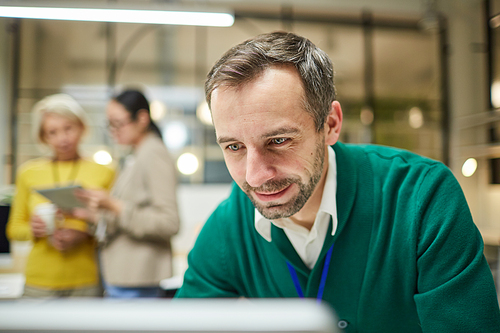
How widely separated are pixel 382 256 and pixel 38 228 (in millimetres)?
1710

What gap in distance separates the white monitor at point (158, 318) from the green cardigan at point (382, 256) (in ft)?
2.27

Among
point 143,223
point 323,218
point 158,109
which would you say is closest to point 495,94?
point 158,109

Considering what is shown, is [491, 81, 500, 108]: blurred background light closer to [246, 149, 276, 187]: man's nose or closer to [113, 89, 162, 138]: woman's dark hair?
[113, 89, 162, 138]: woman's dark hair

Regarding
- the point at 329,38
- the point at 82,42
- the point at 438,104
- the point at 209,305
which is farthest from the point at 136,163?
the point at 438,104

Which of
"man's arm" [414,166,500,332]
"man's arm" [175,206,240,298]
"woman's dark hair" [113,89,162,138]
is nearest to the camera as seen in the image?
"man's arm" [414,166,500,332]

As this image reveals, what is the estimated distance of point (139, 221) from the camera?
183 centimetres

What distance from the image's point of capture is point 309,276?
2.96 feet

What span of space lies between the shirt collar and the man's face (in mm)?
88

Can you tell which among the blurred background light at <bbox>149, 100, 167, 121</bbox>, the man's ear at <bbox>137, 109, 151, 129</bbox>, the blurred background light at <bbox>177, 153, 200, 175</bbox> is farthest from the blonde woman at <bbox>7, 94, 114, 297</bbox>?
the blurred background light at <bbox>149, 100, 167, 121</bbox>

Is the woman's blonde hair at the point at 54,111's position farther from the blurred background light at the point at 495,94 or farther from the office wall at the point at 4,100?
the blurred background light at the point at 495,94

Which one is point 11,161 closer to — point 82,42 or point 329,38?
point 82,42

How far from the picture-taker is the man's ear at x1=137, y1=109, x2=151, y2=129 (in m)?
2.00

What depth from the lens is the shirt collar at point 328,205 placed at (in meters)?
0.90

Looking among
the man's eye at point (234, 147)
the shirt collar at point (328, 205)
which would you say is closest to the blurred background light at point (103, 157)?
the shirt collar at point (328, 205)
